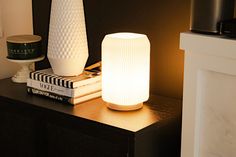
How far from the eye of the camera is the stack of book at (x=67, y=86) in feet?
5.30

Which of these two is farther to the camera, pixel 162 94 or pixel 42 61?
pixel 42 61

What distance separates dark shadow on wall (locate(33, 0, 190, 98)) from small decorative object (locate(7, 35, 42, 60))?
9.0 inches

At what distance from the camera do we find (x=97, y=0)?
184cm

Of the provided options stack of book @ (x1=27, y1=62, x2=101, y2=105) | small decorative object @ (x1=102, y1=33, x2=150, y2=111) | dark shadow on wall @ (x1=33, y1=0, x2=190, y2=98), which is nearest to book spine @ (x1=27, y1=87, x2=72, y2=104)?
stack of book @ (x1=27, y1=62, x2=101, y2=105)

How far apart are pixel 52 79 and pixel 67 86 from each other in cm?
8

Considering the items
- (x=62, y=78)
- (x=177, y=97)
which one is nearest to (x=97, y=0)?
(x=62, y=78)

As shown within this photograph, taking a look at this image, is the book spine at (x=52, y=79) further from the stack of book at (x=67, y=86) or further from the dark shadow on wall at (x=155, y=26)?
the dark shadow on wall at (x=155, y=26)

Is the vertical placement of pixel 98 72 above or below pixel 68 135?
above

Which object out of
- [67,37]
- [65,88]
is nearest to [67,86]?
[65,88]

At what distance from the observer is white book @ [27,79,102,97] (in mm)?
1612

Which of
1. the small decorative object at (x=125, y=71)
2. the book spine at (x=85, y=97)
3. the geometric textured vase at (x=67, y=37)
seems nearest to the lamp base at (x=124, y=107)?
the small decorative object at (x=125, y=71)

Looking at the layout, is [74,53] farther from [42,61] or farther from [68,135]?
[42,61]

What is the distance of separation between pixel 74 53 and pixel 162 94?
1.20ft

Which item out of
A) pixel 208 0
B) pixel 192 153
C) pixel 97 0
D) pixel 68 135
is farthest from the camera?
pixel 97 0
